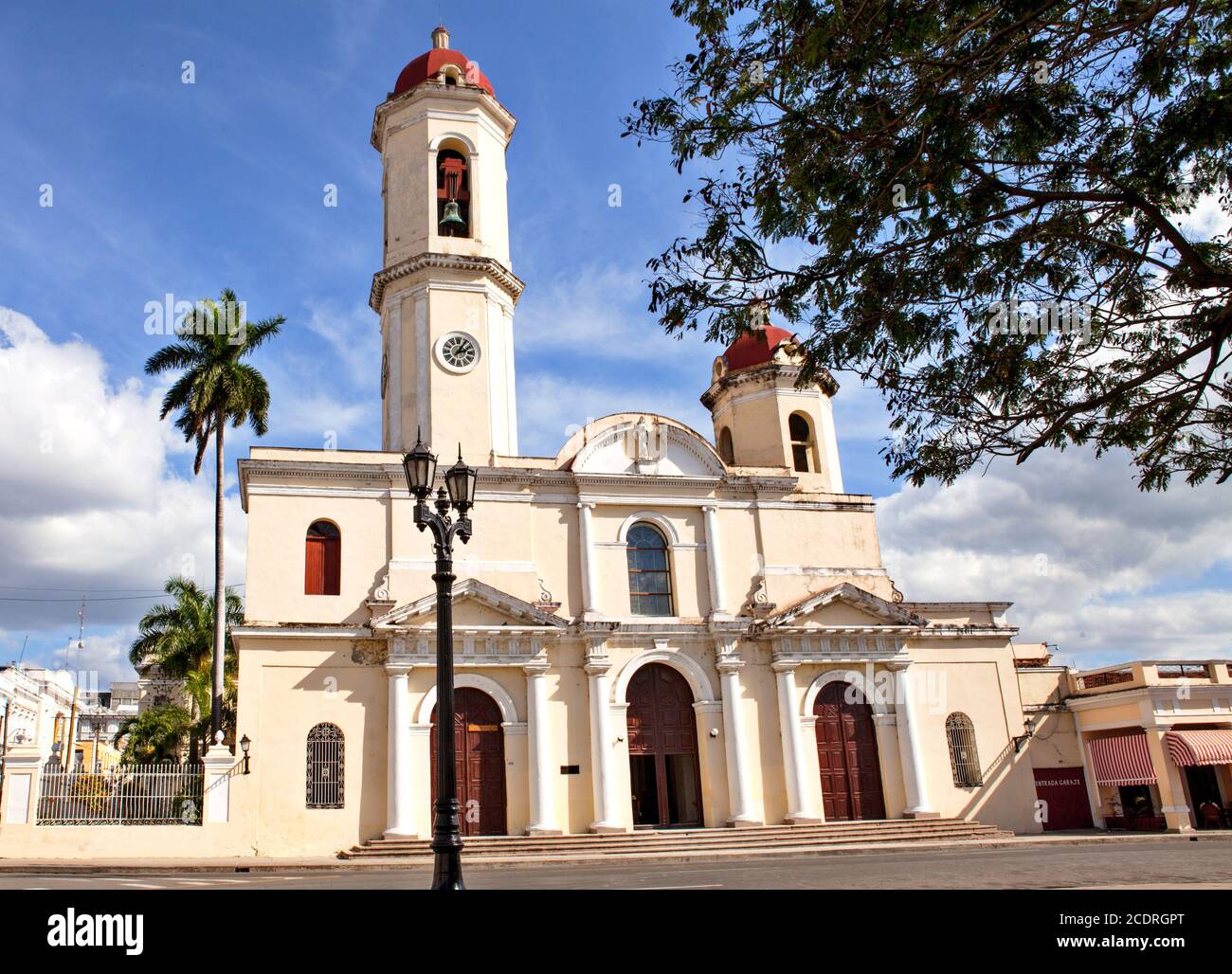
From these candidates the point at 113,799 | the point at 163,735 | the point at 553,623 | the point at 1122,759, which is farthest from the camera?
the point at 163,735

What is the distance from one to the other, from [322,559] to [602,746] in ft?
25.6

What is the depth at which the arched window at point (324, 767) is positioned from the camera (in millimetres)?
21766

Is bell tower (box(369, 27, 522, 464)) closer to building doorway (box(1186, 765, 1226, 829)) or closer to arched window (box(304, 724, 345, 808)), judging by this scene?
arched window (box(304, 724, 345, 808))

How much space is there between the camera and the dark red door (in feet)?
88.5

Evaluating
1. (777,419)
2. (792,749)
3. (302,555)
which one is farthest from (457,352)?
(792,749)

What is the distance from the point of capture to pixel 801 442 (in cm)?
2989

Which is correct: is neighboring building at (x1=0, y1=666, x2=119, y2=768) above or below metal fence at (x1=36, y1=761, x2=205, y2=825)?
above

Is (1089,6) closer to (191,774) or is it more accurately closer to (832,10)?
(832,10)

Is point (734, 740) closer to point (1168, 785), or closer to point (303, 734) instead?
point (303, 734)

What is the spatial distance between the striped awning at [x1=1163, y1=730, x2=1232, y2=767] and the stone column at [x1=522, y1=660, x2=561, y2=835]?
15632mm

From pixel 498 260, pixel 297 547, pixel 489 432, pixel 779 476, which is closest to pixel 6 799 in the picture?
pixel 297 547

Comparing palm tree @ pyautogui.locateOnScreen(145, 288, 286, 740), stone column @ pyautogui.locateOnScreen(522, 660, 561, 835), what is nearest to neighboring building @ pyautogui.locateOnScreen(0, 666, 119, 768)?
palm tree @ pyautogui.locateOnScreen(145, 288, 286, 740)

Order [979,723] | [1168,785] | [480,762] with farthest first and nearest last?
[979,723], [1168,785], [480,762]
